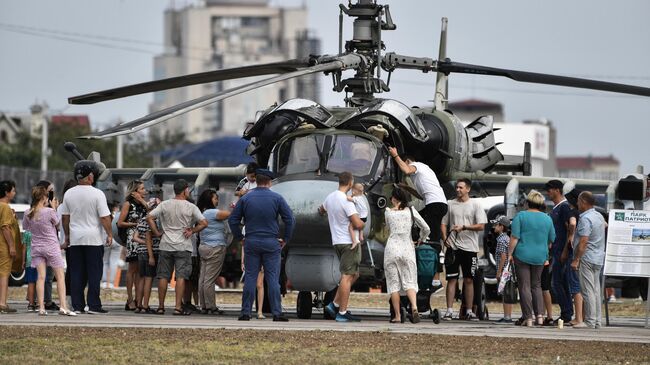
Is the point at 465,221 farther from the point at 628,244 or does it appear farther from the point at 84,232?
the point at 84,232

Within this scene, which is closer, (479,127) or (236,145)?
(479,127)

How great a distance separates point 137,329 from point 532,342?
4.36m

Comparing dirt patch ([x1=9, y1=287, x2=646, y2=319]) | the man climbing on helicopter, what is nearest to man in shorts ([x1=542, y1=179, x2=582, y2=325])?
the man climbing on helicopter

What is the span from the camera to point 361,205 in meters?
20.0

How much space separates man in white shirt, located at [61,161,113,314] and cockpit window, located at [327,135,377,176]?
302 cm

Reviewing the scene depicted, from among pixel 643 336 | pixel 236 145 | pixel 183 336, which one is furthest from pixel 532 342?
pixel 236 145

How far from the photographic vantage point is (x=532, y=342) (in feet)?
56.3

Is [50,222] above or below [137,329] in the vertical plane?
above

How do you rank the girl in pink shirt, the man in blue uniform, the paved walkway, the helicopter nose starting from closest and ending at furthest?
the paved walkway < the man in blue uniform < the helicopter nose < the girl in pink shirt

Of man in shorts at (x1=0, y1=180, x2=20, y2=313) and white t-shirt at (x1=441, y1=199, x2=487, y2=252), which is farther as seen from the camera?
white t-shirt at (x1=441, y1=199, x2=487, y2=252)

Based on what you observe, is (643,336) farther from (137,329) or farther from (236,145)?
(236,145)

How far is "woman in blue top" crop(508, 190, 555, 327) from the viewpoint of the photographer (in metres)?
20.6

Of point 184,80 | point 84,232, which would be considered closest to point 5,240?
point 84,232

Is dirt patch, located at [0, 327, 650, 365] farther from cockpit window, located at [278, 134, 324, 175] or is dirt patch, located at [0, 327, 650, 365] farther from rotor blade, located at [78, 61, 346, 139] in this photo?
cockpit window, located at [278, 134, 324, 175]
